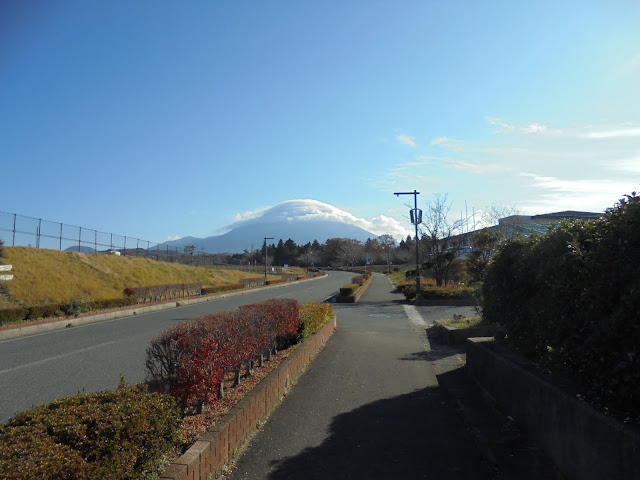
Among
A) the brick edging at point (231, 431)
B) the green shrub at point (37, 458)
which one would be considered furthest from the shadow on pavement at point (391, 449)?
the green shrub at point (37, 458)

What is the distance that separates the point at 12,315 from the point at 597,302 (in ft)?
65.0

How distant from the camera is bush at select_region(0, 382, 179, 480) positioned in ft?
8.05

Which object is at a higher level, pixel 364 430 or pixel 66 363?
pixel 364 430

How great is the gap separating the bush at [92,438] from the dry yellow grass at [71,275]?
65.6 feet

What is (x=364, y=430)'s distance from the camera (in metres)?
5.28

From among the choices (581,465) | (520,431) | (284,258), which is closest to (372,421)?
(520,431)

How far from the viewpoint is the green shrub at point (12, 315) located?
17.0m

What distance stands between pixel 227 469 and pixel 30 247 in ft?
121

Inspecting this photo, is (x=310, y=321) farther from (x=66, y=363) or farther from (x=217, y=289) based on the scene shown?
(x=217, y=289)

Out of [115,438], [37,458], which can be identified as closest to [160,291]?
[115,438]

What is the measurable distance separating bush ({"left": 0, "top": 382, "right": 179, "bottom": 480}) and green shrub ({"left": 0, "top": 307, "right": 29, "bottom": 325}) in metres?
16.9

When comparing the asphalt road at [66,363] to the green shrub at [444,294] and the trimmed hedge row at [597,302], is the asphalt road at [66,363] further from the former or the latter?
the green shrub at [444,294]

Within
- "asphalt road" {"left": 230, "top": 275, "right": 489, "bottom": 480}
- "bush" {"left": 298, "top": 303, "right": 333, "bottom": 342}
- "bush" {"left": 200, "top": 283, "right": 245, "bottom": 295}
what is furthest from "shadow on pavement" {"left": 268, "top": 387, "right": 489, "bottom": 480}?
"bush" {"left": 200, "top": 283, "right": 245, "bottom": 295}

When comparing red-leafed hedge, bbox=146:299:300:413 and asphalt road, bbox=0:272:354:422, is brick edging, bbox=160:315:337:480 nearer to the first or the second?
red-leafed hedge, bbox=146:299:300:413
